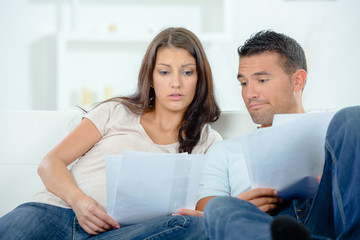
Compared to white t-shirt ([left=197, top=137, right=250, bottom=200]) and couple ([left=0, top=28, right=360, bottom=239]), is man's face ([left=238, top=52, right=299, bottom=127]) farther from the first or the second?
white t-shirt ([left=197, top=137, right=250, bottom=200])

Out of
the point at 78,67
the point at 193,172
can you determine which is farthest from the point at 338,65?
the point at 193,172

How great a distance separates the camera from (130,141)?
155 centimetres

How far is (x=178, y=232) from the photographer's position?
1168 millimetres

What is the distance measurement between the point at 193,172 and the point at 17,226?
534mm

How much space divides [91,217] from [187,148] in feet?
1.58

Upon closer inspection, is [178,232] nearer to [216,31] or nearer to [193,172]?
[193,172]

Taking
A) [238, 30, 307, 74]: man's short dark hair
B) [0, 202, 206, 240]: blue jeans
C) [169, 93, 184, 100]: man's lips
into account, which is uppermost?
[238, 30, 307, 74]: man's short dark hair

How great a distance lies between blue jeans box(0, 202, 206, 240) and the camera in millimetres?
1170

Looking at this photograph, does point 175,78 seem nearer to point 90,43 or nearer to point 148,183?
point 148,183

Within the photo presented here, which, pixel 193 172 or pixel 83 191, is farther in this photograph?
pixel 83 191

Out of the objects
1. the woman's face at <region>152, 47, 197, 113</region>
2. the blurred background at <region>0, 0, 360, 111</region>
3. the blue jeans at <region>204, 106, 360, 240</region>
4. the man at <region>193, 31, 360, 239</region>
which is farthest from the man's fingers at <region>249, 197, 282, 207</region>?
the blurred background at <region>0, 0, 360, 111</region>

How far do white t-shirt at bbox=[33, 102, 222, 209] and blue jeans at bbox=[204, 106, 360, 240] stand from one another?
55 centimetres

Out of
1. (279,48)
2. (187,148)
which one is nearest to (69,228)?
(187,148)

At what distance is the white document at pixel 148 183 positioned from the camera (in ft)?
3.71
